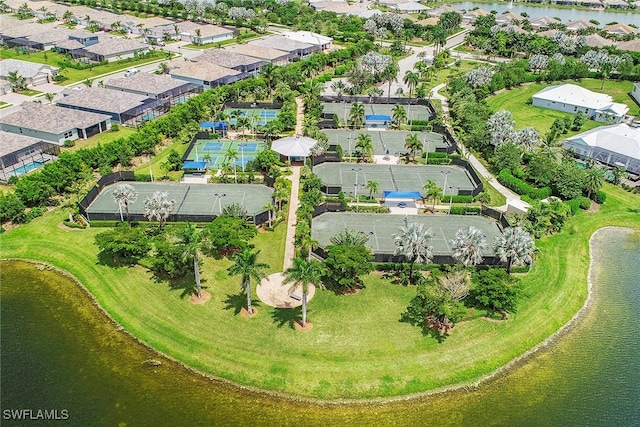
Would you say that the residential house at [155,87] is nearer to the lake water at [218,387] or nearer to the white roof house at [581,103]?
the lake water at [218,387]

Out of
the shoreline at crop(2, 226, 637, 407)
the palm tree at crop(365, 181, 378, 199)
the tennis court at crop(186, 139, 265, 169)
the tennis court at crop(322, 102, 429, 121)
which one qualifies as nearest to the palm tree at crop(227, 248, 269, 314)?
the shoreline at crop(2, 226, 637, 407)

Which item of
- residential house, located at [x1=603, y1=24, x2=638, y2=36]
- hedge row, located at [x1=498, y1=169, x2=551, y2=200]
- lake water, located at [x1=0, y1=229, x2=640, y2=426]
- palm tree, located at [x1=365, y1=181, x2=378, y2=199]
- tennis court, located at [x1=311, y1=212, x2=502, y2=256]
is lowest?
lake water, located at [x1=0, y1=229, x2=640, y2=426]

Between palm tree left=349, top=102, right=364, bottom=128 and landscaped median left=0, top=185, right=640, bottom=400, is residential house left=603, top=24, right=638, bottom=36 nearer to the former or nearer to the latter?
palm tree left=349, top=102, right=364, bottom=128

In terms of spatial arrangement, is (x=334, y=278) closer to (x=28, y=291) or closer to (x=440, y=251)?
(x=440, y=251)

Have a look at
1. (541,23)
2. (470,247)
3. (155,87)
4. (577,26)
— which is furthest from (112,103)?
(577,26)

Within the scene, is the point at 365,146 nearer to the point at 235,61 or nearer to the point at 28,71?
the point at 235,61

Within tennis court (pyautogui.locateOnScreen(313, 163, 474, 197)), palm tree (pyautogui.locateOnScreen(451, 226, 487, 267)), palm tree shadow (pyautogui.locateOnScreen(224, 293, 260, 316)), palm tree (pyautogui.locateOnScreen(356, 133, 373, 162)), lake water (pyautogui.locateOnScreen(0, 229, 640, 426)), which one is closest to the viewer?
lake water (pyautogui.locateOnScreen(0, 229, 640, 426))
